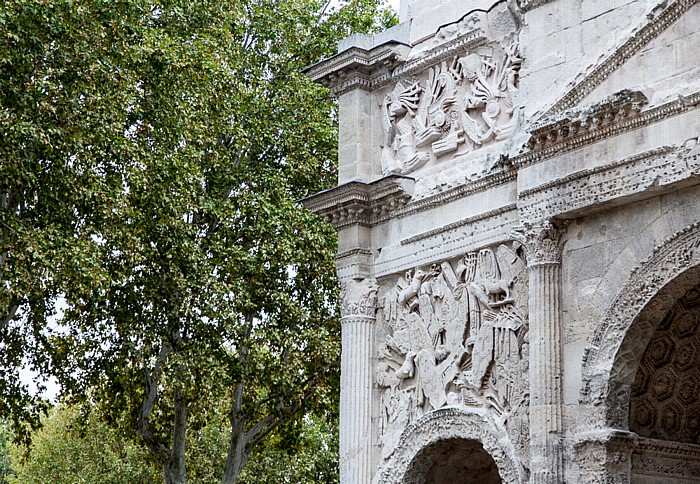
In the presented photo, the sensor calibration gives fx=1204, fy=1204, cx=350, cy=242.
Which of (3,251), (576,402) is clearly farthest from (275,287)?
(576,402)

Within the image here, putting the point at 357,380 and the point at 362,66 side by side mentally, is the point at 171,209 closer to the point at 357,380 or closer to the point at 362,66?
the point at 362,66

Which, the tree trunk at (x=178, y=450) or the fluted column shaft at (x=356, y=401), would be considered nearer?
the fluted column shaft at (x=356, y=401)

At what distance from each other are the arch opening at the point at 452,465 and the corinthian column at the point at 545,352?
1515 millimetres

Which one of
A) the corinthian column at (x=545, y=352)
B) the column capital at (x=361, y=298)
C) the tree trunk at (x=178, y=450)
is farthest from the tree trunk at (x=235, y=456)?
the corinthian column at (x=545, y=352)

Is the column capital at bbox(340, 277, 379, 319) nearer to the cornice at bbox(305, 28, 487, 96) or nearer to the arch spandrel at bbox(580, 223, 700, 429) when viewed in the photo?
the cornice at bbox(305, 28, 487, 96)

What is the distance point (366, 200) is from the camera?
14.4 metres

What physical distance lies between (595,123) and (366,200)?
3.75 meters

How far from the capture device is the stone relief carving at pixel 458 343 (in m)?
12.4

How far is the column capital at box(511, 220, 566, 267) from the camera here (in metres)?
11.9

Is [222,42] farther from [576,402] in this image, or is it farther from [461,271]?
[576,402]

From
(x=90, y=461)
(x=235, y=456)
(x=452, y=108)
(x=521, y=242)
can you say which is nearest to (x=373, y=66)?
(x=452, y=108)

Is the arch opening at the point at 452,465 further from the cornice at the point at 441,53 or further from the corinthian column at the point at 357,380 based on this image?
the cornice at the point at 441,53

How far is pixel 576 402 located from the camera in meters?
11.5

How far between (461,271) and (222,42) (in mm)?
10379
